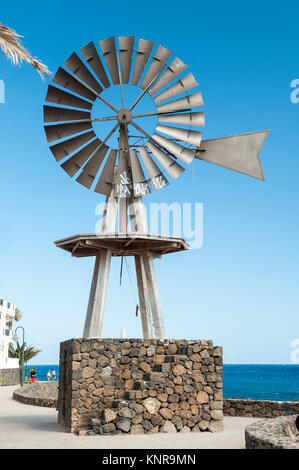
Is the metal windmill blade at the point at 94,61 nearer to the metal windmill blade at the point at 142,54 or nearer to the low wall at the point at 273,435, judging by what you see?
the metal windmill blade at the point at 142,54

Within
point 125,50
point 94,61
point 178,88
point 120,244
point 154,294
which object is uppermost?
point 125,50

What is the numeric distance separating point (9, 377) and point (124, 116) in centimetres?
3211

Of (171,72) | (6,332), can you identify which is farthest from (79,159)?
(6,332)

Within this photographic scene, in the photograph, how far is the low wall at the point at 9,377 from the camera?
43.4 meters

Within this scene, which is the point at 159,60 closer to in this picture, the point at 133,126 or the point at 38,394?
the point at 133,126

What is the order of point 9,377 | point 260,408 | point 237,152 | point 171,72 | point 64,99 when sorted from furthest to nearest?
point 9,377, point 260,408, point 237,152, point 64,99, point 171,72

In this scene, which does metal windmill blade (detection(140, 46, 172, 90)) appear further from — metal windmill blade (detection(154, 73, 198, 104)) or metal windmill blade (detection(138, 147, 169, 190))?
metal windmill blade (detection(138, 147, 169, 190))

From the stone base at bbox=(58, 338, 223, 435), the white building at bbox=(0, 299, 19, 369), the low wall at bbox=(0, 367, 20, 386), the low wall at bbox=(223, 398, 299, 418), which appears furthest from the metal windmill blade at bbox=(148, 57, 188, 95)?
the white building at bbox=(0, 299, 19, 369)

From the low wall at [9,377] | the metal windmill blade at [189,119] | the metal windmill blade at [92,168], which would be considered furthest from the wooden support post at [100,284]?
the low wall at [9,377]

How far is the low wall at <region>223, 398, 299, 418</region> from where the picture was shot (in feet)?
61.2

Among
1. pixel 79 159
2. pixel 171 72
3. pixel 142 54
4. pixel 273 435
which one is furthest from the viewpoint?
pixel 79 159

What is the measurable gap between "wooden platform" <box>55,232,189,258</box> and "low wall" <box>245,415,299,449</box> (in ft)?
18.8

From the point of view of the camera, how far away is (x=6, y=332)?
57.7 meters
